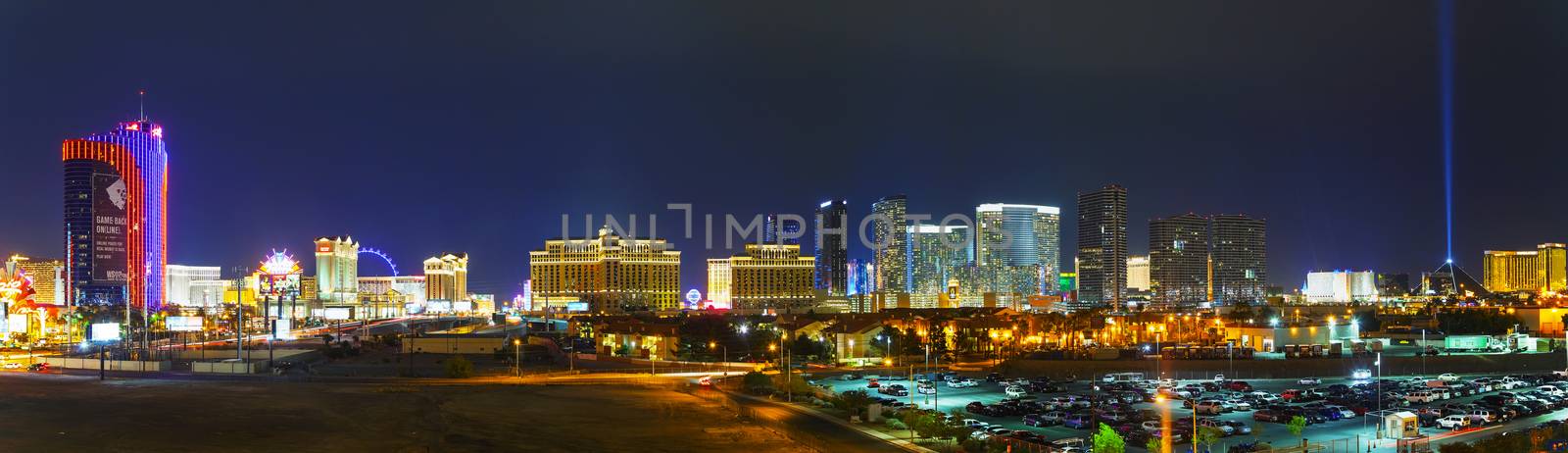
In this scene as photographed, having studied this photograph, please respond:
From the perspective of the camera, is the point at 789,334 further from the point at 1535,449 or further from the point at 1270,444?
the point at 1535,449

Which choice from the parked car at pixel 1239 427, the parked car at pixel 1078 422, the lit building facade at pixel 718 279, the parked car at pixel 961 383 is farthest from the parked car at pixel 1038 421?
the lit building facade at pixel 718 279

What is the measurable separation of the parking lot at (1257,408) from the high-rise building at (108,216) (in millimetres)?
150598

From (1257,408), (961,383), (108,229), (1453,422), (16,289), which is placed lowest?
(961,383)

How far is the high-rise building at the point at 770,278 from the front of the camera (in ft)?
568

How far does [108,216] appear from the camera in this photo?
16525 centimetres

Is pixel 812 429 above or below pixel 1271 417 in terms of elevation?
above

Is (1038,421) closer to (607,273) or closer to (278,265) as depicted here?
(278,265)

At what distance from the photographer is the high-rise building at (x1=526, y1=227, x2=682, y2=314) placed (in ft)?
551

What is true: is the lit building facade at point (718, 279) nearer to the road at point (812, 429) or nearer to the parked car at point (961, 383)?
the parked car at point (961, 383)

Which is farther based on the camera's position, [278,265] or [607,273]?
[607,273]

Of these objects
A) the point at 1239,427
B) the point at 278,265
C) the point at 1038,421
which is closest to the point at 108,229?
the point at 278,265

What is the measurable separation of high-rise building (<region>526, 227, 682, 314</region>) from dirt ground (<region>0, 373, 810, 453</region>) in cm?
11475

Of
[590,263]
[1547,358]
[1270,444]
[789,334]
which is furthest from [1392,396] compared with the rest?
[590,263]

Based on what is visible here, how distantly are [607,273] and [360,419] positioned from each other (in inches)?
5047
